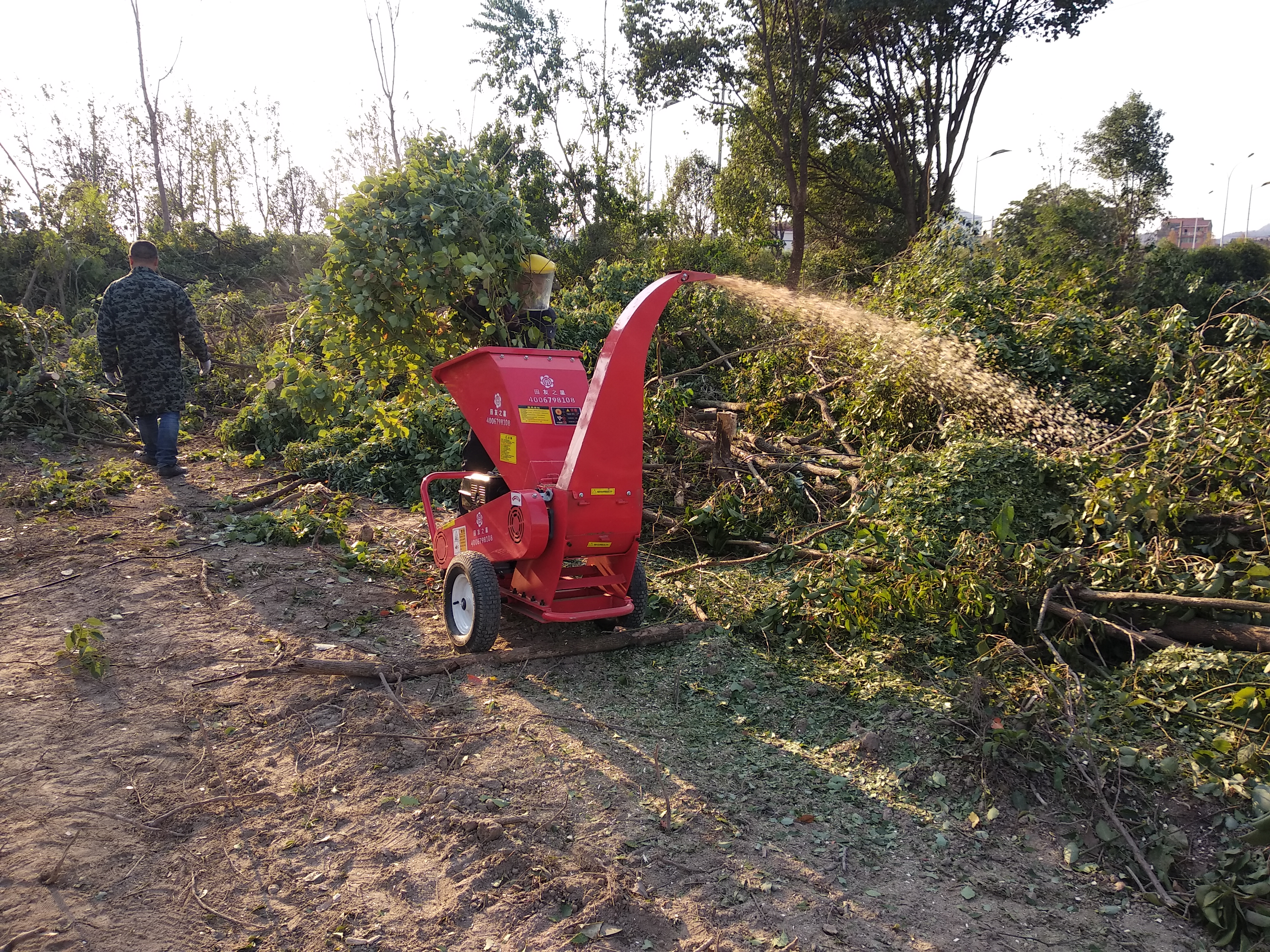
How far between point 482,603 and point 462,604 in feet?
1.37

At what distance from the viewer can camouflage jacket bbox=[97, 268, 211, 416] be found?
7.41 metres

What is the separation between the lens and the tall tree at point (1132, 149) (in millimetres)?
24969

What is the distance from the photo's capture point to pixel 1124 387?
6.97 metres

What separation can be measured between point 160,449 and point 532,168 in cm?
1502

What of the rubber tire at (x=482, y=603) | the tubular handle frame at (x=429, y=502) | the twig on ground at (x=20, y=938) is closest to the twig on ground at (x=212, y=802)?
the twig on ground at (x=20, y=938)

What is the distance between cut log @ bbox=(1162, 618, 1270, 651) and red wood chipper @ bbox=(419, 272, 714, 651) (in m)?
2.77

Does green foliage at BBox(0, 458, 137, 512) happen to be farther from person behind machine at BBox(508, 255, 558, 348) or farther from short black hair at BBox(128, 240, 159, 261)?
person behind machine at BBox(508, 255, 558, 348)

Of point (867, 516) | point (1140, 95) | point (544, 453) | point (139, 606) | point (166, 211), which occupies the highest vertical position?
point (1140, 95)

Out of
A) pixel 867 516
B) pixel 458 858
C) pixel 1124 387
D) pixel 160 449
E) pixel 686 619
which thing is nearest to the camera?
pixel 458 858

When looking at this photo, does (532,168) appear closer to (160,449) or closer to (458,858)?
(160,449)

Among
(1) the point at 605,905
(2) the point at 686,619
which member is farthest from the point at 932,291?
(1) the point at 605,905

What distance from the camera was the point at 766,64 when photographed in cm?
1672

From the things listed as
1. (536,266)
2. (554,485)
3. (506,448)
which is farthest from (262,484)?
(554,485)

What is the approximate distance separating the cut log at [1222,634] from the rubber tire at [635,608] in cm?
274
